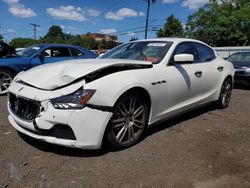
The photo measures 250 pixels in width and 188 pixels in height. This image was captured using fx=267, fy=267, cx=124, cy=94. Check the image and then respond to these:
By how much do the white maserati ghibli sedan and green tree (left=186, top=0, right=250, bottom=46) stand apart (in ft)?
139

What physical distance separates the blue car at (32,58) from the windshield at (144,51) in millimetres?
3189

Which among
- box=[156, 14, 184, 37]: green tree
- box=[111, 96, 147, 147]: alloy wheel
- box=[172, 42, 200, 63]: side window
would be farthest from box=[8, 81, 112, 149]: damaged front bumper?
box=[156, 14, 184, 37]: green tree

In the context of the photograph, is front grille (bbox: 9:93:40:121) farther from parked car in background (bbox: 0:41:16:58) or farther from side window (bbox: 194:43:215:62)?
parked car in background (bbox: 0:41:16:58)

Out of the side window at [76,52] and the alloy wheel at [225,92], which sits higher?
the side window at [76,52]

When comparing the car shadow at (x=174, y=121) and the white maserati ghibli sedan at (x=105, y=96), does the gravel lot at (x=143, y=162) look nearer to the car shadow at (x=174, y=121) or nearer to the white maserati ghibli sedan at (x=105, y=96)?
the car shadow at (x=174, y=121)

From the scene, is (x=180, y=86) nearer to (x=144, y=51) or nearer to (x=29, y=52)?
(x=144, y=51)

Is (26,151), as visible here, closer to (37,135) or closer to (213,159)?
(37,135)

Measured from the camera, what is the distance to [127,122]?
135 inches

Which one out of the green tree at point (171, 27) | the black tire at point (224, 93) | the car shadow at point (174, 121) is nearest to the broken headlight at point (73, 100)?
the car shadow at point (174, 121)

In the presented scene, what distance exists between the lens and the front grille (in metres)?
3.01

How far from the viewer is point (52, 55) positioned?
8023 mm

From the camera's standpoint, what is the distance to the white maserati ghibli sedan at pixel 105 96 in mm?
2910

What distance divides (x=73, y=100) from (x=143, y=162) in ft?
3.53

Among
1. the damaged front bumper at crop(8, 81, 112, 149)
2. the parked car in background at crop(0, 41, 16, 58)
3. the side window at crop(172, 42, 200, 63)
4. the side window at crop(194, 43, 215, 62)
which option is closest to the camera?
the damaged front bumper at crop(8, 81, 112, 149)
